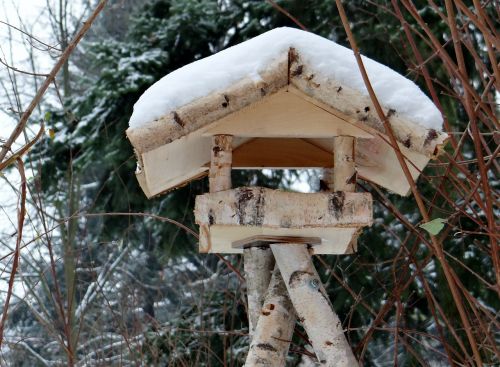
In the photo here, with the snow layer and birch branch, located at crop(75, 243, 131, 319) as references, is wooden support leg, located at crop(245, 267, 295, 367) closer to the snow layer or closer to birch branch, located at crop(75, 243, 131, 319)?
the snow layer

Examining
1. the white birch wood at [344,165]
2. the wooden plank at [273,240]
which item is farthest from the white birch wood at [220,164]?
the white birch wood at [344,165]

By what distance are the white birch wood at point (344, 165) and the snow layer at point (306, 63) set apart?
206 mm

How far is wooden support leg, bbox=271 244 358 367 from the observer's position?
5.12 feet

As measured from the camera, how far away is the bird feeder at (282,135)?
1.51 m

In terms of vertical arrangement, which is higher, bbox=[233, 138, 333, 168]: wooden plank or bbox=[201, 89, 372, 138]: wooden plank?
bbox=[233, 138, 333, 168]: wooden plank

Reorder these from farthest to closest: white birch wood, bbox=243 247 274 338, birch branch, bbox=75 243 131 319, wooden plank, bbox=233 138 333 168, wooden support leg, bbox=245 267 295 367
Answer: birch branch, bbox=75 243 131 319
wooden plank, bbox=233 138 333 168
white birch wood, bbox=243 247 274 338
wooden support leg, bbox=245 267 295 367

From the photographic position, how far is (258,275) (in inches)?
68.4

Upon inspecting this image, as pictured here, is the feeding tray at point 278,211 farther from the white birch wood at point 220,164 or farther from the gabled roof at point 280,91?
the gabled roof at point 280,91

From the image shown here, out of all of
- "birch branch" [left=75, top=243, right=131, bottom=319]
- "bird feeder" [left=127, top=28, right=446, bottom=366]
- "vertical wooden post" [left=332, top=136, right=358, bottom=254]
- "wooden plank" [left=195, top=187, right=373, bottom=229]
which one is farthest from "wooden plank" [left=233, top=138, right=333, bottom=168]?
"birch branch" [left=75, top=243, right=131, bottom=319]

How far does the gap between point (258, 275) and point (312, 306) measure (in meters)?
0.19

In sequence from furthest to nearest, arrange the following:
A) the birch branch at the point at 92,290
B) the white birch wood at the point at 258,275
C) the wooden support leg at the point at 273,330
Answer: the birch branch at the point at 92,290, the white birch wood at the point at 258,275, the wooden support leg at the point at 273,330

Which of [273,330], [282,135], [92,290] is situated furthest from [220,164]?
[92,290]

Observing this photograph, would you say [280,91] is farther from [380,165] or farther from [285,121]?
[380,165]

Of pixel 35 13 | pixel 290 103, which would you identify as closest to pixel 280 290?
pixel 290 103
